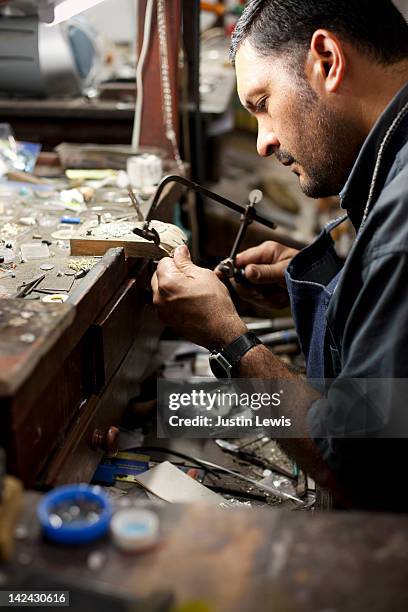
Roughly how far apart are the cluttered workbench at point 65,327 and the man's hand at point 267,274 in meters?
0.31

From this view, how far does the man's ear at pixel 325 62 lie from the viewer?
1604 millimetres

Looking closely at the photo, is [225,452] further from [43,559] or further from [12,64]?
[12,64]

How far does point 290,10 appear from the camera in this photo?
1686mm

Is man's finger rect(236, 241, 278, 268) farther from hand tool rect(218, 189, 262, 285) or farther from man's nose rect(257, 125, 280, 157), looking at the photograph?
man's nose rect(257, 125, 280, 157)

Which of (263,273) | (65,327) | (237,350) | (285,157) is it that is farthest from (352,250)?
(263,273)

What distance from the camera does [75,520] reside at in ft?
3.27

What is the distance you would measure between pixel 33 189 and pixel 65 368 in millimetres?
1111

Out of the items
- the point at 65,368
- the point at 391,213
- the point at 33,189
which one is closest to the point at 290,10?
the point at 391,213

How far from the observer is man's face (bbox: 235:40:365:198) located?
1.71 metres

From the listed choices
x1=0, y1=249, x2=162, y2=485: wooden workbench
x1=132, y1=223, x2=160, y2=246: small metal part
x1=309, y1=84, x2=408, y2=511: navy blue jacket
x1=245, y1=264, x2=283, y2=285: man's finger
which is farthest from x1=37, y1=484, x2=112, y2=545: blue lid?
x1=245, y1=264, x2=283, y2=285: man's finger

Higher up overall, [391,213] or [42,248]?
[391,213]

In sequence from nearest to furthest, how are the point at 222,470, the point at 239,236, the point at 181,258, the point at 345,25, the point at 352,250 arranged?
1. the point at 352,250
2. the point at 345,25
3. the point at 181,258
4. the point at 222,470
5. the point at 239,236

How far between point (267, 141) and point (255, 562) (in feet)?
4.01

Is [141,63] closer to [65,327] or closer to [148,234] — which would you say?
[148,234]
